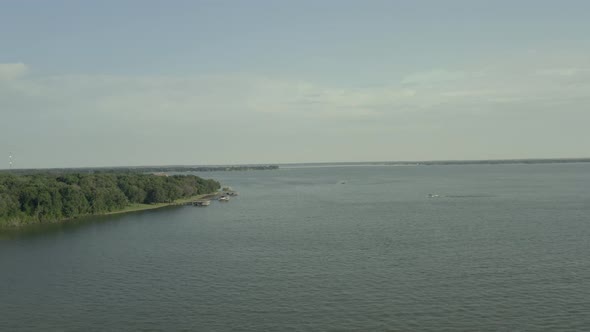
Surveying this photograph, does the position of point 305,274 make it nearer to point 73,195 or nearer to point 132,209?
point 73,195

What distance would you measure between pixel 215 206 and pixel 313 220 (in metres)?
38.3

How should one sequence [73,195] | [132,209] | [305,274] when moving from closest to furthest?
[305,274] < [73,195] < [132,209]

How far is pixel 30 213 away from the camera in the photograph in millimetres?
94125

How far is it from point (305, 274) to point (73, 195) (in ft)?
210

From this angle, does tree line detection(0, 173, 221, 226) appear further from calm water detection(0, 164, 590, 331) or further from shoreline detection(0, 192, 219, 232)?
calm water detection(0, 164, 590, 331)

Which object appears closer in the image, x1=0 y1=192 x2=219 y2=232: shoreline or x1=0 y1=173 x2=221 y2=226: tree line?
x1=0 y1=192 x2=219 y2=232: shoreline

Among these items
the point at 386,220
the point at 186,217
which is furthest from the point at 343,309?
the point at 186,217

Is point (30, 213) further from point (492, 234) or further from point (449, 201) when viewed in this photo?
point (449, 201)

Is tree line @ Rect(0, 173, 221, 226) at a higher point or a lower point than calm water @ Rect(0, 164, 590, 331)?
higher

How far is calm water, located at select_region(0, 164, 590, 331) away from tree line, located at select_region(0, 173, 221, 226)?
6884 millimetres

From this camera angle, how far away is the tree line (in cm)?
9338

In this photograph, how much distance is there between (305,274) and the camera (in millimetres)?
54438

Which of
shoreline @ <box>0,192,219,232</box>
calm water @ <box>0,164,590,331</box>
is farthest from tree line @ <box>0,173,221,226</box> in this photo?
calm water @ <box>0,164,590,331</box>

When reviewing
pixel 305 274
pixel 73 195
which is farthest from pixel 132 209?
pixel 305 274
